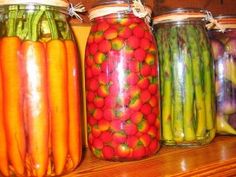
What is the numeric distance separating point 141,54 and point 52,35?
0.50 feet

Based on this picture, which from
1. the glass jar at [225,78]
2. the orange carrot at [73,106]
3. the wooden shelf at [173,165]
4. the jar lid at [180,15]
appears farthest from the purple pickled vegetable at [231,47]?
the orange carrot at [73,106]

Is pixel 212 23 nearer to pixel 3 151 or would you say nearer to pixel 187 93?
pixel 187 93

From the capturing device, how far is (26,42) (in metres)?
0.48

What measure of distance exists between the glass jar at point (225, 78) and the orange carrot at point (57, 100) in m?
0.39

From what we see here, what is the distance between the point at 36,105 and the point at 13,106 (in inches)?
1.2

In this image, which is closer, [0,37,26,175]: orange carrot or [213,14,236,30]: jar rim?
[0,37,26,175]: orange carrot

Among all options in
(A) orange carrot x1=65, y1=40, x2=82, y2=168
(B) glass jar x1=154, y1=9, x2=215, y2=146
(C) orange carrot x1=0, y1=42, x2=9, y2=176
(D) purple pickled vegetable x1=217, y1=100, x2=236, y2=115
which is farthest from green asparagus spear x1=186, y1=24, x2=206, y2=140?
(C) orange carrot x1=0, y1=42, x2=9, y2=176

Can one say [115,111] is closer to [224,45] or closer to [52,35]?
[52,35]

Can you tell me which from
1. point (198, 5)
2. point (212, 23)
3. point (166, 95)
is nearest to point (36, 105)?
point (166, 95)

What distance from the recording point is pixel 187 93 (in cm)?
66

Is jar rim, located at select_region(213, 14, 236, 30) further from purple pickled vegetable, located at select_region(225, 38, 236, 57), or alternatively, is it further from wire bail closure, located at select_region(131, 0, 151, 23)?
wire bail closure, located at select_region(131, 0, 151, 23)

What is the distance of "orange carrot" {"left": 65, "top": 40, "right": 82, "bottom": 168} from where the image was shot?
52 cm

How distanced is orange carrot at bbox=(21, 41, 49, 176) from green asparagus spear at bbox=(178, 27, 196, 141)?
11.1 inches

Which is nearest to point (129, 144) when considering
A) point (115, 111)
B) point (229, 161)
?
point (115, 111)
